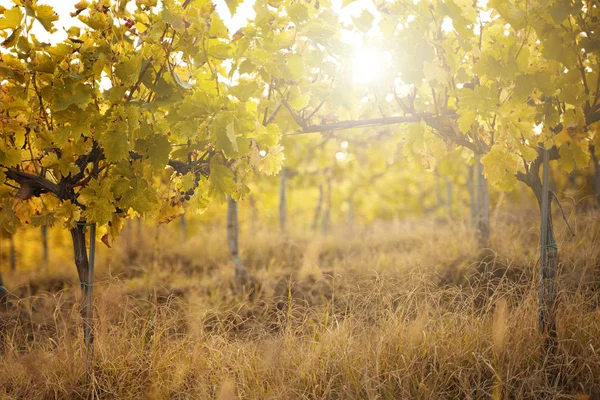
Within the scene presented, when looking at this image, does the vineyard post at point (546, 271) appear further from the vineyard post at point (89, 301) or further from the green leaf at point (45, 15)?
the green leaf at point (45, 15)

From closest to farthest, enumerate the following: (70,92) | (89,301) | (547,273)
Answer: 1. (70,92)
2. (89,301)
3. (547,273)

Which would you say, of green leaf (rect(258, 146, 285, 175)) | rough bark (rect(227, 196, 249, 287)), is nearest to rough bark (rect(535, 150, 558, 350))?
green leaf (rect(258, 146, 285, 175))

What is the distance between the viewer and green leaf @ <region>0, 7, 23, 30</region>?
204 cm

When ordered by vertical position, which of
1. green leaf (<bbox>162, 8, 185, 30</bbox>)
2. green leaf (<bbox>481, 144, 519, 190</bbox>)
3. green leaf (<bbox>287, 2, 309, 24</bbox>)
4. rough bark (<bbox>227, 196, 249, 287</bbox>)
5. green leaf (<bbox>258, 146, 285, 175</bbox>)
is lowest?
rough bark (<bbox>227, 196, 249, 287</bbox>)

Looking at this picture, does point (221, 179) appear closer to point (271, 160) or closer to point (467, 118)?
point (271, 160)

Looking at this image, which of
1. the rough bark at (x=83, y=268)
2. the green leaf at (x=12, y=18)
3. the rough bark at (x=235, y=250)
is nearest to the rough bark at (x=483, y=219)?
the rough bark at (x=235, y=250)

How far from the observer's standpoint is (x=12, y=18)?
6.75 feet

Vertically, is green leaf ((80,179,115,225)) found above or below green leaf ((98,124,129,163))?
below

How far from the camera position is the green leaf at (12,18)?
2.04 m

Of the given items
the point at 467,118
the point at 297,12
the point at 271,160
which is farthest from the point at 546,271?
the point at 297,12

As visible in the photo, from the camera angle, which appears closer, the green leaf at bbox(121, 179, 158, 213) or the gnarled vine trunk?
the green leaf at bbox(121, 179, 158, 213)

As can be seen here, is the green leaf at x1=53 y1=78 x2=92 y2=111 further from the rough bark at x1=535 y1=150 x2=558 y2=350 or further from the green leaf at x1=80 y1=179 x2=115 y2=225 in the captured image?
the rough bark at x1=535 y1=150 x2=558 y2=350

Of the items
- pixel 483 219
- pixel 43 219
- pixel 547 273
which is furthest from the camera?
pixel 483 219

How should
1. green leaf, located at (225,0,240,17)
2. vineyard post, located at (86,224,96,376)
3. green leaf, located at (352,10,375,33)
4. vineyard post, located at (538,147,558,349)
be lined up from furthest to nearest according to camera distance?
vineyard post, located at (538,147,558,349), vineyard post, located at (86,224,96,376), green leaf, located at (352,10,375,33), green leaf, located at (225,0,240,17)
